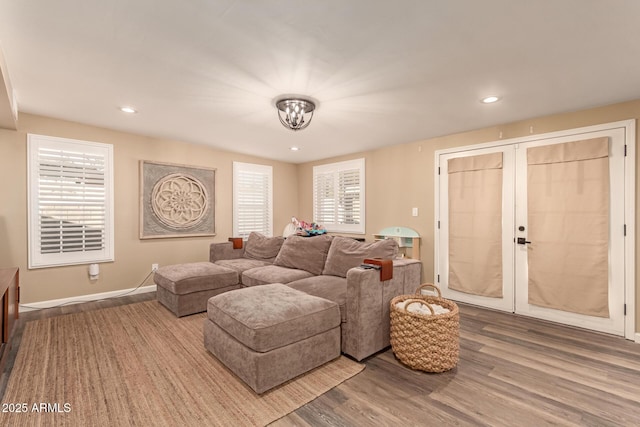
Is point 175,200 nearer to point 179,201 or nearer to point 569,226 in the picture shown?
point 179,201

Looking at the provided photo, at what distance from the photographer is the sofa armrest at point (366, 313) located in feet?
7.32

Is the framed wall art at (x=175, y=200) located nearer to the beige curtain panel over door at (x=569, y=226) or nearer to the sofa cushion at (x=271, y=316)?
the sofa cushion at (x=271, y=316)

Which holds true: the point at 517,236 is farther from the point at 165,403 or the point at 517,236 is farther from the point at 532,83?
the point at 165,403

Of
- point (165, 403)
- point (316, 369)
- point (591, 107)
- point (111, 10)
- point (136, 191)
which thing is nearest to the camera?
point (111, 10)

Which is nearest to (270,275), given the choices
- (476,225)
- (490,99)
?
(476,225)

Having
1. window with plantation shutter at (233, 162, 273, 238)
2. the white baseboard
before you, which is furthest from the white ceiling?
the white baseboard

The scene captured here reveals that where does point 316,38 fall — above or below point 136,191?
above

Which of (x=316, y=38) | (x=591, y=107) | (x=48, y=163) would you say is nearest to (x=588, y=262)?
(x=591, y=107)

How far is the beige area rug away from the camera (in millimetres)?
1651

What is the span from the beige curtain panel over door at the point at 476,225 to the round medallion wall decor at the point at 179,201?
382 centimetres

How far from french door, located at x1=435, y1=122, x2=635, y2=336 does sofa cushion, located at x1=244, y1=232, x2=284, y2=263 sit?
230cm

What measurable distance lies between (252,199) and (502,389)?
4.54 metres

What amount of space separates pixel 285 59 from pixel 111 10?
1.02m

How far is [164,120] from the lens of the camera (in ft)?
11.3
